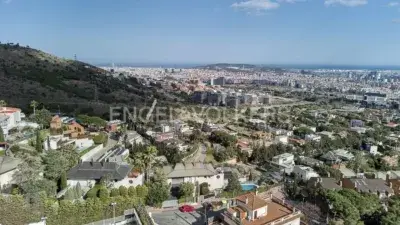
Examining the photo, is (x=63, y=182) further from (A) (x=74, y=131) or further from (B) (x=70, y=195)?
(A) (x=74, y=131)

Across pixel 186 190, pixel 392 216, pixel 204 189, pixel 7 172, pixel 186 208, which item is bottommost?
pixel 186 208

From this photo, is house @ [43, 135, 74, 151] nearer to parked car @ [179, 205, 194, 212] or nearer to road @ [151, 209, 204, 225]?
road @ [151, 209, 204, 225]

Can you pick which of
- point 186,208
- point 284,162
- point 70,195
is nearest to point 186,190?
point 186,208

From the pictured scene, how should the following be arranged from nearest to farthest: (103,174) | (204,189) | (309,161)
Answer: (103,174) < (204,189) < (309,161)

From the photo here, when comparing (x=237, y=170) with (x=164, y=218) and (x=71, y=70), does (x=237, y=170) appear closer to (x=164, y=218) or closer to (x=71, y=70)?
(x=164, y=218)

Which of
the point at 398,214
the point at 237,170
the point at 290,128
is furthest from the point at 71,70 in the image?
the point at 398,214

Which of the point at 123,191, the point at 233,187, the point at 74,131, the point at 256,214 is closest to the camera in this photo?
the point at 256,214

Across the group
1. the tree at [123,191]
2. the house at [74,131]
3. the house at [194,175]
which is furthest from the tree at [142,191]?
the house at [74,131]
